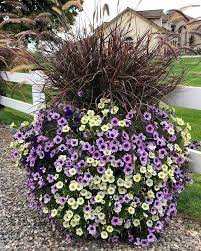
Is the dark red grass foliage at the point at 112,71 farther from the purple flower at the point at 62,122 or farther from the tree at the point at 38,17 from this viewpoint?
the tree at the point at 38,17

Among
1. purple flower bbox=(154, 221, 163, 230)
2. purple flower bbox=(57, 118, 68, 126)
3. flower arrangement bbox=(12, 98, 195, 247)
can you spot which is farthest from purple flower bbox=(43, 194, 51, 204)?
purple flower bbox=(154, 221, 163, 230)

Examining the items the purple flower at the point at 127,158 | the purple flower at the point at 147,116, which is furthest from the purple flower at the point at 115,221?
the purple flower at the point at 147,116

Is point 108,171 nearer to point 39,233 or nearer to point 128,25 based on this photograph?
point 39,233

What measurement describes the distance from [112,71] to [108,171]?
2.66ft

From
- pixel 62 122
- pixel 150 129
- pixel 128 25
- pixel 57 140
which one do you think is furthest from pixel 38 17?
pixel 150 129

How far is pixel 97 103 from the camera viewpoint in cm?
332

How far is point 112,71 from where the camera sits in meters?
3.23

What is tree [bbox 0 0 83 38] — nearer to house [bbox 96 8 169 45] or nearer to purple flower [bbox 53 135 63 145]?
house [bbox 96 8 169 45]

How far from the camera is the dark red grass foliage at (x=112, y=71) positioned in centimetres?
323

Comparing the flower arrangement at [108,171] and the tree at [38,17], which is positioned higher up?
the tree at [38,17]

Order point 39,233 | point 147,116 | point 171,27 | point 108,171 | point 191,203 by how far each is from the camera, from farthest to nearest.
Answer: point 171,27 → point 191,203 → point 39,233 → point 147,116 → point 108,171

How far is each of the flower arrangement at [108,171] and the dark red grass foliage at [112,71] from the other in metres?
0.13

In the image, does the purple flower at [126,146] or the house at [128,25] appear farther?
the house at [128,25]

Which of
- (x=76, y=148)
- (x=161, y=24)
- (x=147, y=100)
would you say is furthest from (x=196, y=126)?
(x=76, y=148)
